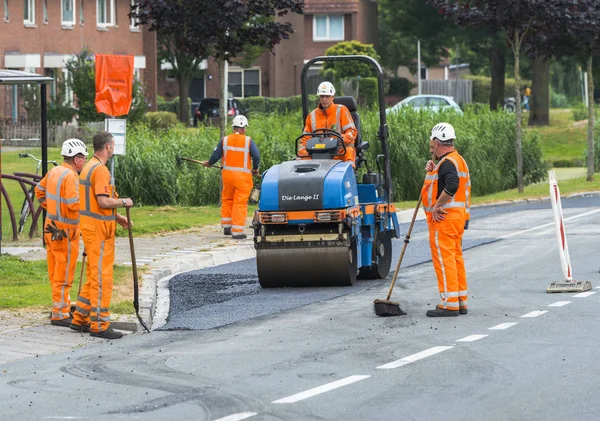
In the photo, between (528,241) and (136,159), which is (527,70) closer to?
(136,159)

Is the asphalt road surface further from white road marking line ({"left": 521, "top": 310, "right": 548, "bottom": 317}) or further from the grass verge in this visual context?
the grass verge

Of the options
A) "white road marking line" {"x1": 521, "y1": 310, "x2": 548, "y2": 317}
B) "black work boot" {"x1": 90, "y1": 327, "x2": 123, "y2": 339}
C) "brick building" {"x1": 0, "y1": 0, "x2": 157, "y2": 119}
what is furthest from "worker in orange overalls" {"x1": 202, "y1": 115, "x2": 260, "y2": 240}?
"brick building" {"x1": 0, "y1": 0, "x2": 157, "y2": 119}

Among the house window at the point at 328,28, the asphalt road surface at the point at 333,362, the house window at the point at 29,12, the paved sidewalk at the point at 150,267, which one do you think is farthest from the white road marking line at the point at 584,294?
the house window at the point at 328,28

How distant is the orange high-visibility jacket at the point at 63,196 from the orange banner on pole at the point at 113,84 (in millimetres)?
8442

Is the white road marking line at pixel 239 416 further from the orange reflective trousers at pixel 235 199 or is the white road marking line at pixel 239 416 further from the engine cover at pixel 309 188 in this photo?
the orange reflective trousers at pixel 235 199

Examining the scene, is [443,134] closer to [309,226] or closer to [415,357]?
[309,226]

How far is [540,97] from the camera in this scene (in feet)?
171

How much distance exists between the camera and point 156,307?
15.3 meters

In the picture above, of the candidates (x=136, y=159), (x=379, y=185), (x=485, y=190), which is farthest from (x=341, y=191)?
(x=485, y=190)

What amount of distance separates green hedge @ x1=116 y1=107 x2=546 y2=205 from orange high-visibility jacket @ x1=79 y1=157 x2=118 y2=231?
15.2 meters

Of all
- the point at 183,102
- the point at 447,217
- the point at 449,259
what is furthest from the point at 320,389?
the point at 183,102

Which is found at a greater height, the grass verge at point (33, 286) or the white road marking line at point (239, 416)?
the grass verge at point (33, 286)

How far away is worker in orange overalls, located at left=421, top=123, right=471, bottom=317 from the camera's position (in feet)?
46.3

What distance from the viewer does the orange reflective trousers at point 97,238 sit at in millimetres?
13312
